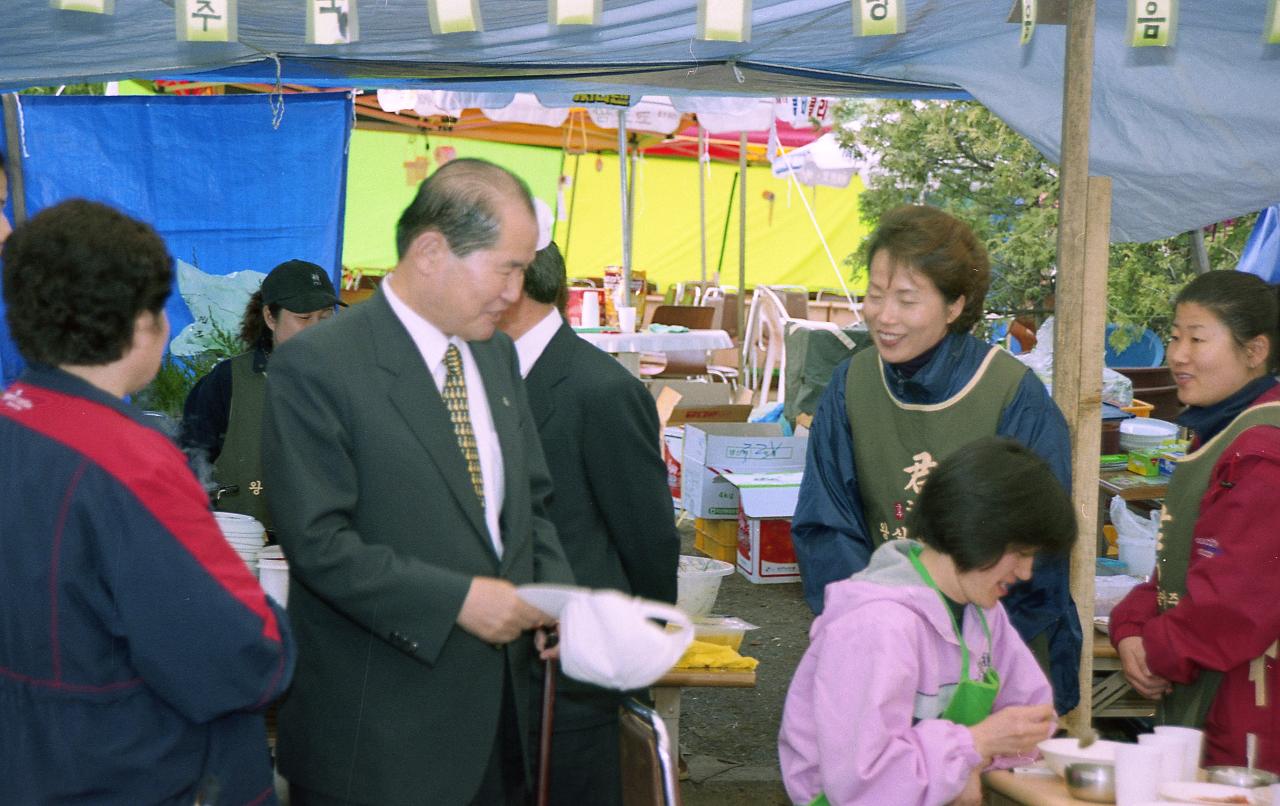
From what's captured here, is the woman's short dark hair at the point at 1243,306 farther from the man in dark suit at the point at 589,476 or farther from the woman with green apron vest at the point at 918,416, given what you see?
the man in dark suit at the point at 589,476

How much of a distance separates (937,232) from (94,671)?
1.96m

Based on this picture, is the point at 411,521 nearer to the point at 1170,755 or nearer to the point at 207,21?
the point at 1170,755

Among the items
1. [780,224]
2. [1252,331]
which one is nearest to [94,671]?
[1252,331]

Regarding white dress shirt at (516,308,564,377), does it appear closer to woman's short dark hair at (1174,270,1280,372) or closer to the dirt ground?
the dirt ground

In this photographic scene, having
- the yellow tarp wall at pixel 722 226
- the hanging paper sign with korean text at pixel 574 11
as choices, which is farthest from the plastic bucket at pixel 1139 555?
the yellow tarp wall at pixel 722 226

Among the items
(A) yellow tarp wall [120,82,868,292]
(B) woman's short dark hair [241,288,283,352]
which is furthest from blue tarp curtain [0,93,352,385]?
(A) yellow tarp wall [120,82,868,292]

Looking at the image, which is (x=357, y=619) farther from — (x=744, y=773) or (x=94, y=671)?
(x=744, y=773)

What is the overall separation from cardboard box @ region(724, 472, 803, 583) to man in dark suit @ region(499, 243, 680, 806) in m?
3.28

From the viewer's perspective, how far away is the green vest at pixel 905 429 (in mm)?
2932

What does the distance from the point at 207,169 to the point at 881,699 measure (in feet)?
16.2

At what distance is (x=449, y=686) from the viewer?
2217 millimetres

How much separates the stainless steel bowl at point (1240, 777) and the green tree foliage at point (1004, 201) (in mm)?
5101

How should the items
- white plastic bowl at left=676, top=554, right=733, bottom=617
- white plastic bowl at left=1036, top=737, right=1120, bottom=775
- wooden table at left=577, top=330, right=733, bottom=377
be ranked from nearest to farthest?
white plastic bowl at left=1036, top=737, right=1120, bottom=775 < white plastic bowl at left=676, top=554, right=733, bottom=617 < wooden table at left=577, top=330, right=733, bottom=377

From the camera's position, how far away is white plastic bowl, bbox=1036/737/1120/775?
247cm
